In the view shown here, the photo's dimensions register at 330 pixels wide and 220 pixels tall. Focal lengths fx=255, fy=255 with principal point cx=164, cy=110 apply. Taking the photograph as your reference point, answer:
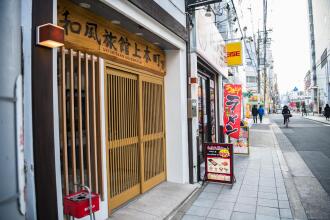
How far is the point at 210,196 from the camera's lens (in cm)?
589

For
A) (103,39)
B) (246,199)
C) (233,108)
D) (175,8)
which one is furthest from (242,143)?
(103,39)

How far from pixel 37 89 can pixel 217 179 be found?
5.24 meters

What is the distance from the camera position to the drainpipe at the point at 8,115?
5.65ft

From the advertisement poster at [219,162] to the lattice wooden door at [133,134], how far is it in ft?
4.00

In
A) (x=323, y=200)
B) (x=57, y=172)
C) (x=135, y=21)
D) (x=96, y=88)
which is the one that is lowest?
(x=323, y=200)

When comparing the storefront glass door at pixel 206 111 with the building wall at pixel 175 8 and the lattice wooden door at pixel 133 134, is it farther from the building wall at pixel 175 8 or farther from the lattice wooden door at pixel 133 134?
the building wall at pixel 175 8

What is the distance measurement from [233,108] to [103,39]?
21.9 feet

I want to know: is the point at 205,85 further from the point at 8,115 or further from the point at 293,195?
the point at 8,115

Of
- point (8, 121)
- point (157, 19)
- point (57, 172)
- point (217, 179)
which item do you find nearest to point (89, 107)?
point (57, 172)

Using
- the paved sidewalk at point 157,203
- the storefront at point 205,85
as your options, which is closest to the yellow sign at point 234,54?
the storefront at point 205,85

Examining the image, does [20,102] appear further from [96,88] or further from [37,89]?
[96,88]

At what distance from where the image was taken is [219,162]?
661cm

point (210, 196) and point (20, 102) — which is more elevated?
point (20, 102)

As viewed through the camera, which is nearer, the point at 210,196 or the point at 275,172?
the point at 210,196
